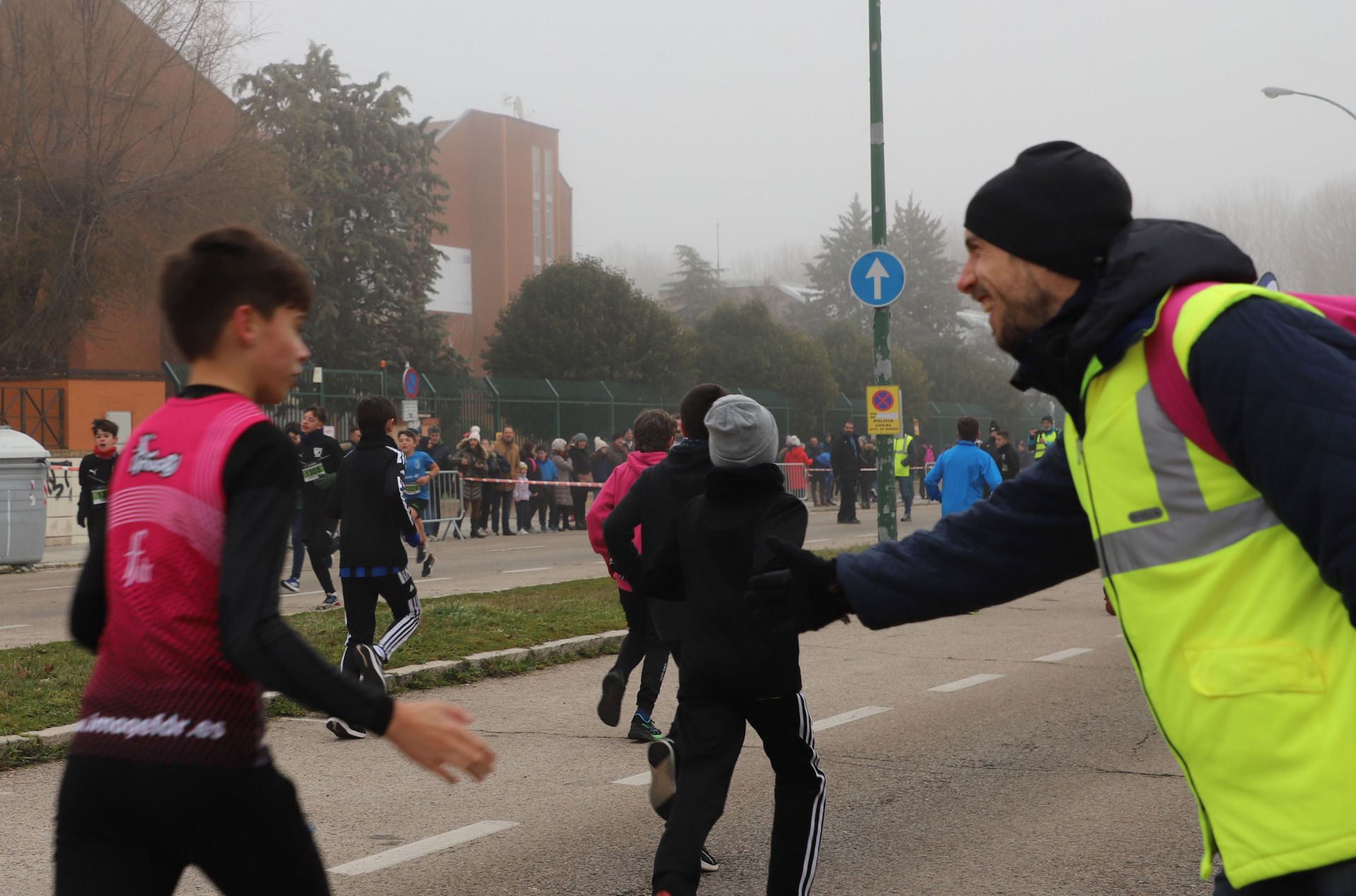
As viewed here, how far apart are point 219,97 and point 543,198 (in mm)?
43815

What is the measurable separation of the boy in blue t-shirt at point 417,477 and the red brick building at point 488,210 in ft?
192

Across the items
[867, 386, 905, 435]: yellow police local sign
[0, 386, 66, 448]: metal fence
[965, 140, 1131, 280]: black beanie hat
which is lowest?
[965, 140, 1131, 280]: black beanie hat

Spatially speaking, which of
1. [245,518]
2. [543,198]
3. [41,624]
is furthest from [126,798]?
[543,198]

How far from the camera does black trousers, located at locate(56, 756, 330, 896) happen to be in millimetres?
2338

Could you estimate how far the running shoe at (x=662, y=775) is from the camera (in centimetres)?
532

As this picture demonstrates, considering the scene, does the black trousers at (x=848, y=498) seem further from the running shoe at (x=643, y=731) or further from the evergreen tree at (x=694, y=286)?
the evergreen tree at (x=694, y=286)

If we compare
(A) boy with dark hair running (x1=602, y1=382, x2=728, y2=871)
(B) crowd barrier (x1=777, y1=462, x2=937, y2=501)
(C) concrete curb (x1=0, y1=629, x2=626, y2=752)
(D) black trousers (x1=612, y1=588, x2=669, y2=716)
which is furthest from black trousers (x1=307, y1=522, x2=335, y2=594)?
(B) crowd barrier (x1=777, y1=462, x2=937, y2=501)

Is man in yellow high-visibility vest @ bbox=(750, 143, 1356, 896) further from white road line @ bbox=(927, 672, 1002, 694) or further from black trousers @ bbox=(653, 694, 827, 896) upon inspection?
white road line @ bbox=(927, 672, 1002, 694)

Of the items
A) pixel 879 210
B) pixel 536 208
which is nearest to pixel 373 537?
pixel 879 210

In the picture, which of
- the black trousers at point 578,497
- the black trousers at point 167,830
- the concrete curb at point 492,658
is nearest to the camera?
the black trousers at point 167,830

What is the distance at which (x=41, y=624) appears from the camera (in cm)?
1292

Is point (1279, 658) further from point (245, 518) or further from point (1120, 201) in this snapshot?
point (245, 518)

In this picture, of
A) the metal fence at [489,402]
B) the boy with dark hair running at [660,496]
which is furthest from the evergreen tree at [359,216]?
the boy with dark hair running at [660,496]

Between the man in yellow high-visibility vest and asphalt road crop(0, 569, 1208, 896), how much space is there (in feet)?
10.3
